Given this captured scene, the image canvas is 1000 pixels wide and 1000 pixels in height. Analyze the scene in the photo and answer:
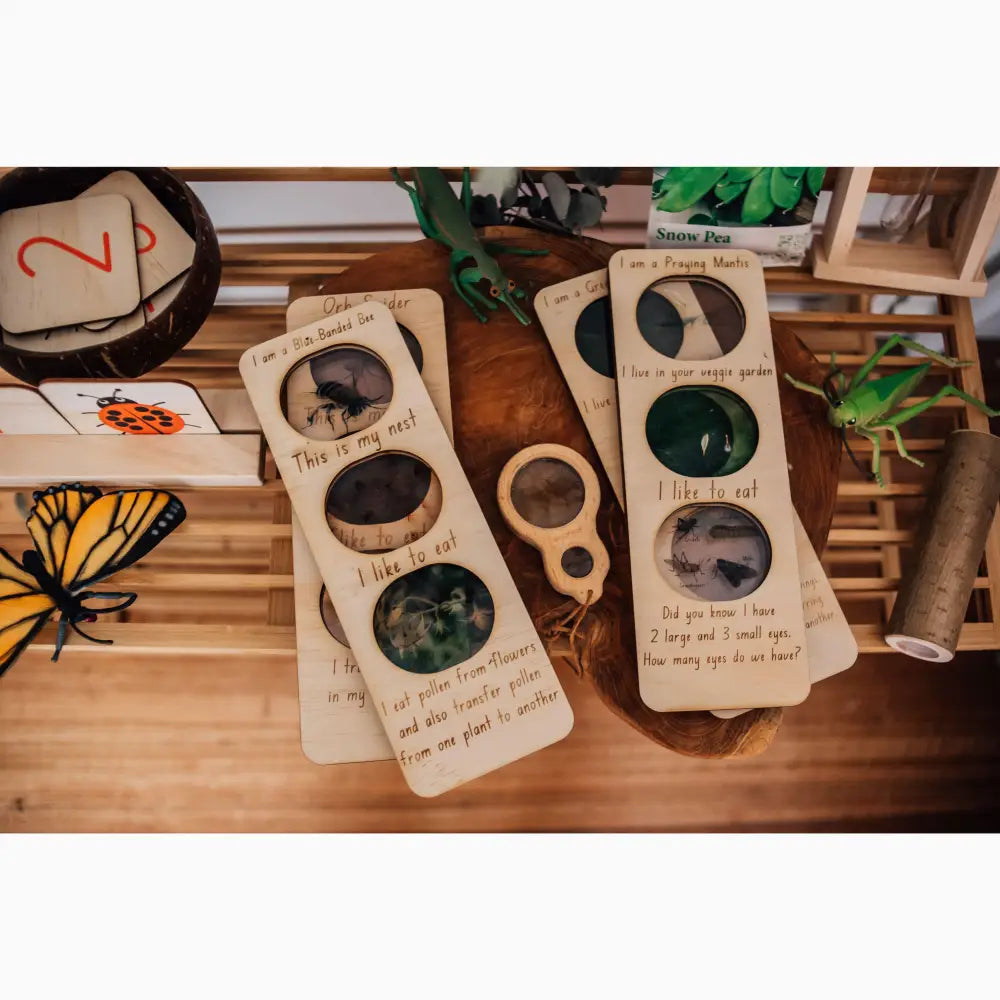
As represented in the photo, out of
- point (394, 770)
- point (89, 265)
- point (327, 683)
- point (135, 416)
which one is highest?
point (89, 265)

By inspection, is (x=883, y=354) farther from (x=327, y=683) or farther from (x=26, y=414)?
(x=26, y=414)

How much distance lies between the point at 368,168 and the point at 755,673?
2.22 ft

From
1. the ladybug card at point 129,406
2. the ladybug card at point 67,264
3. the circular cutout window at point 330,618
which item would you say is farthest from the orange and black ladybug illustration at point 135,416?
the circular cutout window at point 330,618

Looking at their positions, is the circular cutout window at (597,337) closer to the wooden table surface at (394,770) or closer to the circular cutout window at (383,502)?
the circular cutout window at (383,502)

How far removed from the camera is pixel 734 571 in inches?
29.6

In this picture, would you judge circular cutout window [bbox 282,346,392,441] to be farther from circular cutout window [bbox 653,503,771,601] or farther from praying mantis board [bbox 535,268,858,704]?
circular cutout window [bbox 653,503,771,601]

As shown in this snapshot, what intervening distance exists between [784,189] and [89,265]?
71 centimetres

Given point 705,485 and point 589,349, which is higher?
point 589,349

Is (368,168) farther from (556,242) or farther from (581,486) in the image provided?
(581,486)

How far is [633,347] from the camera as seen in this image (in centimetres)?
78

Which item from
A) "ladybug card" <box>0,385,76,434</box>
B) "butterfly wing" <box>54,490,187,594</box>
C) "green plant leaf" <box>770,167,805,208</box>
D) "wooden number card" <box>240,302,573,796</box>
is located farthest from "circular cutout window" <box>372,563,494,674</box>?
"green plant leaf" <box>770,167,805,208</box>

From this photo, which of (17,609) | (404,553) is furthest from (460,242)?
(17,609)

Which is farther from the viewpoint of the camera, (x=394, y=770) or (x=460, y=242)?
(x=394, y=770)

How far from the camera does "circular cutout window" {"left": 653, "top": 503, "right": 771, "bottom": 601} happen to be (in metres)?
0.75
